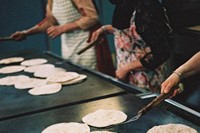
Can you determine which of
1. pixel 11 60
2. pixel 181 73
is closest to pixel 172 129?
pixel 181 73

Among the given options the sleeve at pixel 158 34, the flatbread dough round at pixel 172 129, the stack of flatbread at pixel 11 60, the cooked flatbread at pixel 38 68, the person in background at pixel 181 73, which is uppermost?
the sleeve at pixel 158 34

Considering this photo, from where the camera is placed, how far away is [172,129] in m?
1.42

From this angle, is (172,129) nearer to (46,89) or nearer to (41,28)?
(46,89)

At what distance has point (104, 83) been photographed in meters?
2.09

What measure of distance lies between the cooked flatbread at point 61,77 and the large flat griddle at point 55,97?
3.0 inches

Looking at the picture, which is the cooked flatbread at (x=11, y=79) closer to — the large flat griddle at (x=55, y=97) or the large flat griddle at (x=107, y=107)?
the large flat griddle at (x=55, y=97)

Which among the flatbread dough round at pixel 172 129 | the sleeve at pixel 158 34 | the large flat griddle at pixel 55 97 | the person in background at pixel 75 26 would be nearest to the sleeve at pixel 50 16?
the person in background at pixel 75 26

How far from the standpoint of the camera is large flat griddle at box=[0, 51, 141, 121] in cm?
175

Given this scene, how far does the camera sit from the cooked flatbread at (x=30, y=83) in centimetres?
213

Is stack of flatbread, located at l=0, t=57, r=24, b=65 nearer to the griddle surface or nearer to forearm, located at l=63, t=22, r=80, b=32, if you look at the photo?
forearm, located at l=63, t=22, r=80, b=32

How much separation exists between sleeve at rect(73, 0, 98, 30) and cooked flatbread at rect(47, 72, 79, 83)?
0.58m

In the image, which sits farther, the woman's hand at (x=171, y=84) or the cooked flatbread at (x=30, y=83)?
the cooked flatbread at (x=30, y=83)

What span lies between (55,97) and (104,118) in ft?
1.43

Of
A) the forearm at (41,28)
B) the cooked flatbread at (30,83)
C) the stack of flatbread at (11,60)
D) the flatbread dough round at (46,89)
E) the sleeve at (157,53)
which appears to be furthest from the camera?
the forearm at (41,28)
